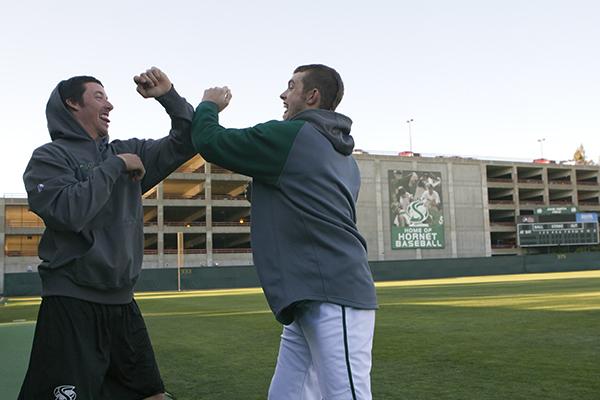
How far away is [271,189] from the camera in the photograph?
2902 mm

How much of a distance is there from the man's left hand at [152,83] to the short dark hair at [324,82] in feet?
2.47

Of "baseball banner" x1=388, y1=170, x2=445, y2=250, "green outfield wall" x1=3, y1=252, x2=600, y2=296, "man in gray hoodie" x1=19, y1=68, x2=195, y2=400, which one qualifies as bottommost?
"green outfield wall" x1=3, y1=252, x2=600, y2=296

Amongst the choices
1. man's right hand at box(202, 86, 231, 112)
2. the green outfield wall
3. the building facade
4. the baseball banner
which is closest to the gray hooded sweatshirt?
man's right hand at box(202, 86, 231, 112)

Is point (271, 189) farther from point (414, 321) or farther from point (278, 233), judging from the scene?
point (414, 321)

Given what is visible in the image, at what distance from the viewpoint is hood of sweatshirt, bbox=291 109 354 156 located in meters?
2.91

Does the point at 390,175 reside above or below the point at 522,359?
above

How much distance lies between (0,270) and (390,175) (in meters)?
42.0

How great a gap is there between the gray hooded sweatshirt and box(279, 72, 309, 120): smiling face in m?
0.64

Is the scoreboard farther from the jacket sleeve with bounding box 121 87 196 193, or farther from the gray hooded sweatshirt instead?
the gray hooded sweatshirt

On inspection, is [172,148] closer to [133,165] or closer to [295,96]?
[133,165]

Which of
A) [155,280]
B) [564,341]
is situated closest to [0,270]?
[155,280]

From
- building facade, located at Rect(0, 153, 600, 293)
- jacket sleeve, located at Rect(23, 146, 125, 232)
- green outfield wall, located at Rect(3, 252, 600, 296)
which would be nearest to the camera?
jacket sleeve, located at Rect(23, 146, 125, 232)

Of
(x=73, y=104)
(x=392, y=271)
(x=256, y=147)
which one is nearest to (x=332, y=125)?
(x=256, y=147)

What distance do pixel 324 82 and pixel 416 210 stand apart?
2778 inches
